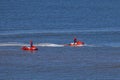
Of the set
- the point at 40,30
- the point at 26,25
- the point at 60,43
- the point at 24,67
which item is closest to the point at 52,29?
the point at 40,30

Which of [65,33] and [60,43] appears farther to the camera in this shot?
[65,33]

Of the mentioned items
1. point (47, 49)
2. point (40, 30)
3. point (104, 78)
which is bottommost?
point (104, 78)

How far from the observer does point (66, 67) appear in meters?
60.4

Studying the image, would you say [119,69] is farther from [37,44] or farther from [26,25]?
[26,25]

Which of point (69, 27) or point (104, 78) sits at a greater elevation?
point (69, 27)

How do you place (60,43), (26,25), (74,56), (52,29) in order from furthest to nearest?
(26,25)
(52,29)
(60,43)
(74,56)

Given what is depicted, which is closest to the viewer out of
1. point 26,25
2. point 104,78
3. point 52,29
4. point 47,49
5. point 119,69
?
point 104,78

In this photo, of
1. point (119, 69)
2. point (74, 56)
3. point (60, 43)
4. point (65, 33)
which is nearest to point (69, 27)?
point (65, 33)

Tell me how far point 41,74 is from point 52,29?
119 ft

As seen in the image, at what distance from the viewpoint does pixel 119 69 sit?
59.4 meters

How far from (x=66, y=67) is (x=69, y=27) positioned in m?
36.2

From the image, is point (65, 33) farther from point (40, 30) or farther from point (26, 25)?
point (26, 25)

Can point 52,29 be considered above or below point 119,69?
above

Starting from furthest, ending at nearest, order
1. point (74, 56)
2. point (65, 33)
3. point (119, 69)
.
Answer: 1. point (65, 33)
2. point (74, 56)
3. point (119, 69)
